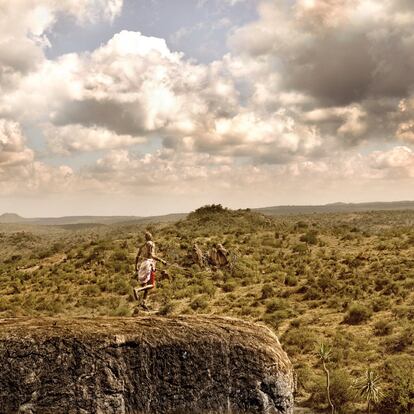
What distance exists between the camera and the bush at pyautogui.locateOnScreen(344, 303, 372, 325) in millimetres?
18656

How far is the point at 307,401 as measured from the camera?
11.7 m

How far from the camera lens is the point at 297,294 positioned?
2431cm

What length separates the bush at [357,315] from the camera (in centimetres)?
1866

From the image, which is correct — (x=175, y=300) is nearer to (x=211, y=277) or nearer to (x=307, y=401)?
(x=211, y=277)

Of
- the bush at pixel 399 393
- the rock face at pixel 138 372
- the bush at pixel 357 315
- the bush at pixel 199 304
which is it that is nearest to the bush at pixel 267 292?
the bush at pixel 199 304

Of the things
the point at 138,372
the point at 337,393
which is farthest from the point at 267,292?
the point at 138,372

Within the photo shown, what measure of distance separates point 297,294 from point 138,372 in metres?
17.2

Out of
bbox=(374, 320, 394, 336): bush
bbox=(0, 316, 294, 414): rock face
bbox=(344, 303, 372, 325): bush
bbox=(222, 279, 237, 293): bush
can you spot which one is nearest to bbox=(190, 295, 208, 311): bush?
bbox=(222, 279, 237, 293): bush

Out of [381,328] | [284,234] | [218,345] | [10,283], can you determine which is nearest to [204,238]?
[284,234]

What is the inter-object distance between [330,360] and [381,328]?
12.2 ft

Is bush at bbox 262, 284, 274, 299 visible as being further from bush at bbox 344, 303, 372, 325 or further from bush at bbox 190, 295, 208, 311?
bush at bbox 344, 303, 372, 325

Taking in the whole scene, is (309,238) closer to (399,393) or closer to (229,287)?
(229,287)

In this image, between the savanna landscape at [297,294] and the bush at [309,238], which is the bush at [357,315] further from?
the bush at [309,238]

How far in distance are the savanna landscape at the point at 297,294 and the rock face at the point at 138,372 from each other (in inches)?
86.5
